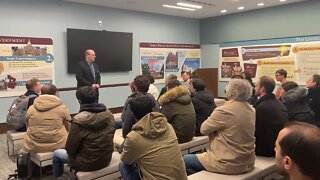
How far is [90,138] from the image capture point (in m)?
2.42

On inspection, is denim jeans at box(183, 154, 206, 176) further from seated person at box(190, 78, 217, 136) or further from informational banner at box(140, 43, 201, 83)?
informational banner at box(140, 43, 201, 83)

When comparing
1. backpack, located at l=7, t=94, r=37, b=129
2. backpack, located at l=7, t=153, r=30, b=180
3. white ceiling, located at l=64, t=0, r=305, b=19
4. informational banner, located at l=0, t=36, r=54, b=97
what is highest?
white ceiling, located at l=64, t=0, r=305, b=19

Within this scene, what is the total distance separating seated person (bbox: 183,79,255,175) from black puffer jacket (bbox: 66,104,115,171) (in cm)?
87

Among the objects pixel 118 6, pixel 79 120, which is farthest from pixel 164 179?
pixel 118 6

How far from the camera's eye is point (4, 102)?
573cm

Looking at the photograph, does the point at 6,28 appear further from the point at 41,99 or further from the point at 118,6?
the point at 41,99

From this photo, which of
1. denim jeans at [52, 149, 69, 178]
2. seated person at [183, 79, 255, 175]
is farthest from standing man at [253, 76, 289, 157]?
denim jeans at [52, 149, 69, 178]

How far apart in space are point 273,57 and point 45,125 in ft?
21.8

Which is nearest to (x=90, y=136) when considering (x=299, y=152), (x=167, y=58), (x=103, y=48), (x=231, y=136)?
(x=231, y=136)

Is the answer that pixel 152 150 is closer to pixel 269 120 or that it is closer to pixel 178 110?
pixel 178 110

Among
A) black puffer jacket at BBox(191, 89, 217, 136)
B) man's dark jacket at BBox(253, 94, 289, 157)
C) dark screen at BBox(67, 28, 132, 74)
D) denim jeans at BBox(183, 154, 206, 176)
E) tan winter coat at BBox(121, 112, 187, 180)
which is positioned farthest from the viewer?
dark screen at BBox(67, 28, 132, 74)

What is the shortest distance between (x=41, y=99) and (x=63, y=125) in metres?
0.38

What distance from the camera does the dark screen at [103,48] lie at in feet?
21.6

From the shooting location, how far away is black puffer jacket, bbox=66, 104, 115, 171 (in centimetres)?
241
